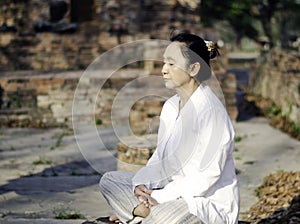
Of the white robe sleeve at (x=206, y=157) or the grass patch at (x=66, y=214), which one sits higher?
the white robe sleeve at (x=206, y=157)

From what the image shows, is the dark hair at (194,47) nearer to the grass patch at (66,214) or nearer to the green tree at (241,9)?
the grass patch at (66,214)

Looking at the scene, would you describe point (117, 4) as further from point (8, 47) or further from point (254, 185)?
point (254, 185)

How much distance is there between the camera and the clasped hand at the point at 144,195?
3205 mm

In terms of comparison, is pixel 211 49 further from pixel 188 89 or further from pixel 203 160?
pixel 203 160

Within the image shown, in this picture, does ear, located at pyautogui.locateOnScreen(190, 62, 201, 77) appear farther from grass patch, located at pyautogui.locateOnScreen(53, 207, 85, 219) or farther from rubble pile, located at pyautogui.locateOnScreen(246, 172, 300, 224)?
grass patch, located at pyautogui.locateOnScreen(53, 207, 85, 219)

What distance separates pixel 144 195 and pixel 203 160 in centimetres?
36

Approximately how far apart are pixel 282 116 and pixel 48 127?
3.19 m

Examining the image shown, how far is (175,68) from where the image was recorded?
3.29m

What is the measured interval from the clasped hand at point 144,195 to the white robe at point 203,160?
0.03m

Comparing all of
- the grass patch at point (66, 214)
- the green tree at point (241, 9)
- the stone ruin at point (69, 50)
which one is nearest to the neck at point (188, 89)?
the grass patch at point (66, 214)

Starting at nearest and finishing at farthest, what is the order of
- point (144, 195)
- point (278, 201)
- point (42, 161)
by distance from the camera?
point (144, 195)
point (278, 201)
point (42, 161)

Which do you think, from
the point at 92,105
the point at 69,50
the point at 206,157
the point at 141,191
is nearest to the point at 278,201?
the point at 141,191

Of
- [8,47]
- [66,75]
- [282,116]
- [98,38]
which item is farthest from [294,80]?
[8,47]

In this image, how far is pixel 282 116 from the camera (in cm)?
916
